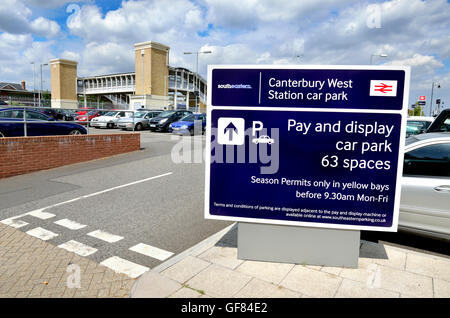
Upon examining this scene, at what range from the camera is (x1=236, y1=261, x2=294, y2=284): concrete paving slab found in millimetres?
3473

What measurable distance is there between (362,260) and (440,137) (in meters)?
1.91

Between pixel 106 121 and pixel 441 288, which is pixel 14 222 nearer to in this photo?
pixel 441 288

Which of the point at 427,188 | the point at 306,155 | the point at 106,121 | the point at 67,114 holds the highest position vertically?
the point at 67,114

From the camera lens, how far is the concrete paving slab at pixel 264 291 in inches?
123

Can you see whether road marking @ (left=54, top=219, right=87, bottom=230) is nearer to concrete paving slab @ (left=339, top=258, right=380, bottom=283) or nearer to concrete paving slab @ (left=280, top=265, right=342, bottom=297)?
concrete paving slab @ (left=280, top=265, right=342, bottom=297)

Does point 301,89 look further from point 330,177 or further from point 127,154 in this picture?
point 127,154

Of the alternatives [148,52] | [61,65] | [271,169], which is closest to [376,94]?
[271,169]

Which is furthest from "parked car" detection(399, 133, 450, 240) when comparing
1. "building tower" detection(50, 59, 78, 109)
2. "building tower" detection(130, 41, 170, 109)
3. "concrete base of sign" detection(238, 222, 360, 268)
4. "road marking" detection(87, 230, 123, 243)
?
"building tower" detection(50, 59, 78, 109)

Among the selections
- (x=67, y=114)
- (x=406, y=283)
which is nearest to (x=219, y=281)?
(x=406, y=283)

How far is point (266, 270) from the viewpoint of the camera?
3.64 meters

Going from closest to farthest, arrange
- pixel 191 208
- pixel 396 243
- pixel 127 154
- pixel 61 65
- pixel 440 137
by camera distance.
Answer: pixel 440 137 < pixel 396 243 < pixel 191 208 < pixel 127 154 < pixel 61 65

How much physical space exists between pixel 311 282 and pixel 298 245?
0.49 meters

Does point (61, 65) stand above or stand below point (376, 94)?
above
